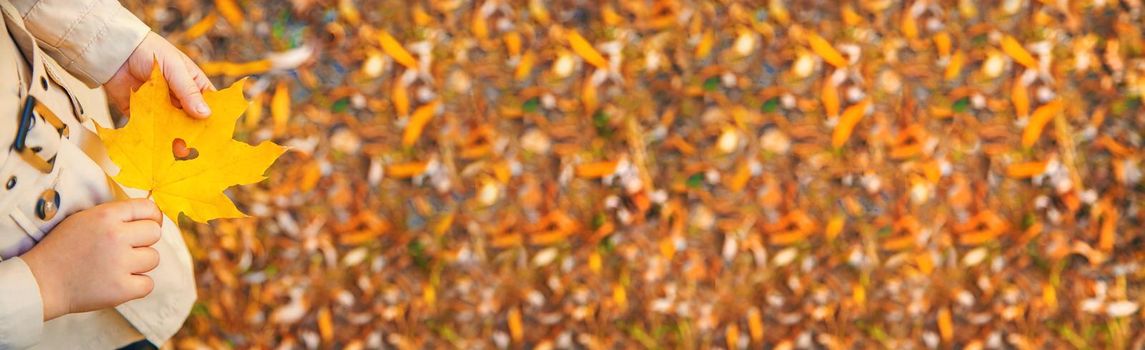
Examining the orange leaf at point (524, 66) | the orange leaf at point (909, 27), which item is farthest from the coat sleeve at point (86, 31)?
the orange leaf at point (909, 27)

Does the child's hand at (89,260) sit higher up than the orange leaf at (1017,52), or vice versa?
the child's hand at (89,260)

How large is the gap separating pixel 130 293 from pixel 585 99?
1.11 metres

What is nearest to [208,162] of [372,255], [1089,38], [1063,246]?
[372,255]

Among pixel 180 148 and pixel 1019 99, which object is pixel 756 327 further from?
pixel 180 148

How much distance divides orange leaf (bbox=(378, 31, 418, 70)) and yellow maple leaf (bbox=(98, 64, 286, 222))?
934 mm

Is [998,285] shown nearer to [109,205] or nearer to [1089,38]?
[1089,38]

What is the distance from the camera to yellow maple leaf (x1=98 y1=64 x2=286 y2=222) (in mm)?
731

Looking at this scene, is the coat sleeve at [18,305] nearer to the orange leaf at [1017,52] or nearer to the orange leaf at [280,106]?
the orange leaf at [280,106]

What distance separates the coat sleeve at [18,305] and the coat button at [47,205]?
0.15ft

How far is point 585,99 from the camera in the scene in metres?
1.72

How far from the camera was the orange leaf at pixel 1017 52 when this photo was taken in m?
1.75

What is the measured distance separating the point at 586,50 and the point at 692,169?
0.34 m

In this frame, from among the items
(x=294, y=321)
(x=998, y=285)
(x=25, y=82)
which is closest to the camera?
(x=25, y=82)

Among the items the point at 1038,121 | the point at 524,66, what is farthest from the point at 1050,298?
the point at 524,66
